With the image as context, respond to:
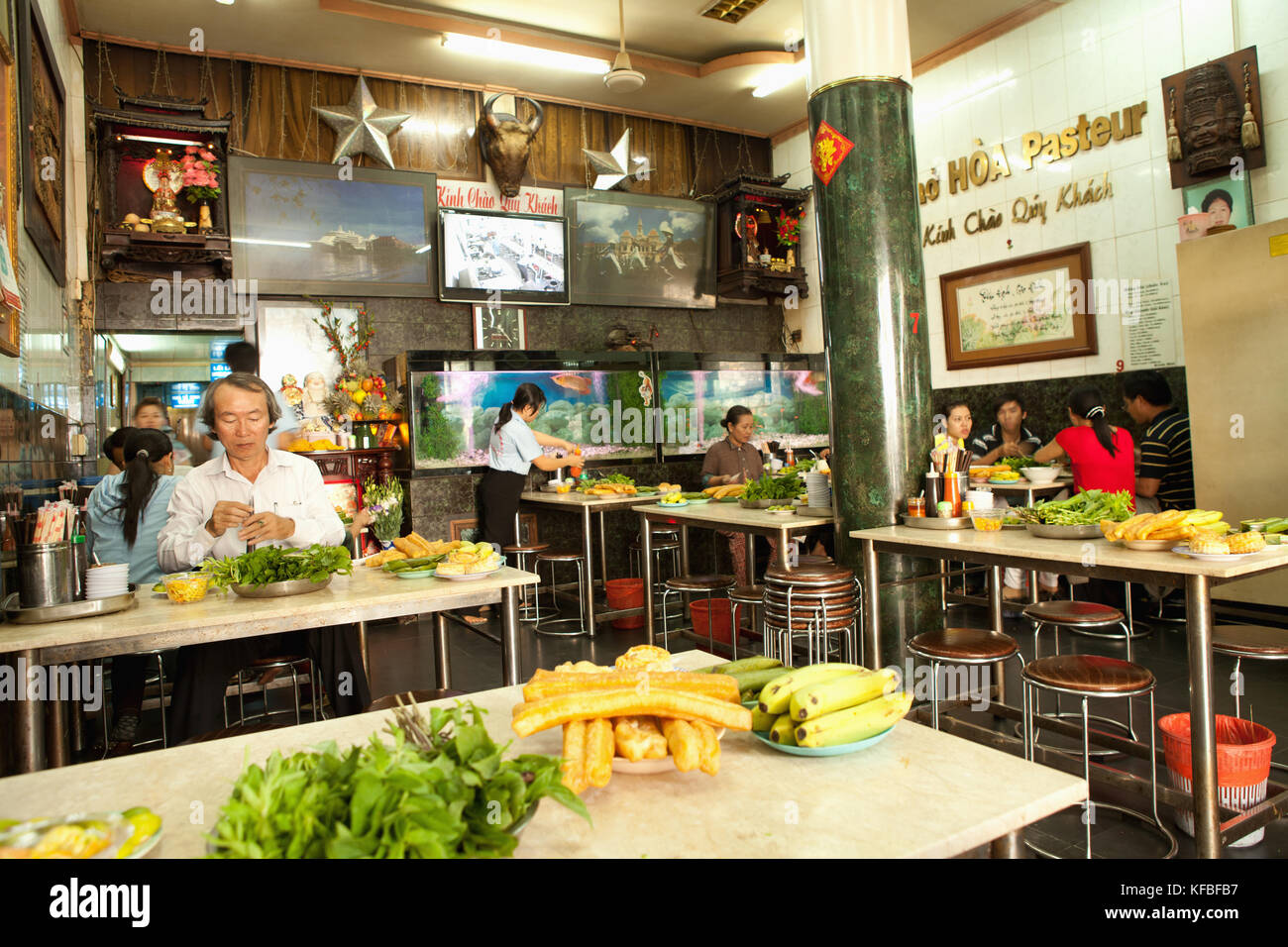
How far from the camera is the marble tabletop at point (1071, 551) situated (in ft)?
7.79

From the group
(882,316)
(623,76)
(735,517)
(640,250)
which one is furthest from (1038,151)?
(735,517)

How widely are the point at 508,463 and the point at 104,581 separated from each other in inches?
162

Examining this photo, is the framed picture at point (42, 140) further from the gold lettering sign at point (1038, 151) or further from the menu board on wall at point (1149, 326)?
the menu board on wall at point (1149, 326)

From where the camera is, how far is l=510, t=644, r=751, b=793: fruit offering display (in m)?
1.22

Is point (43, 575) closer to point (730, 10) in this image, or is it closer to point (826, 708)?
point (826, 708)

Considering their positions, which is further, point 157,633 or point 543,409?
point 543,409

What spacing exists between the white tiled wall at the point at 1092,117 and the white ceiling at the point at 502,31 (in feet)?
1.65

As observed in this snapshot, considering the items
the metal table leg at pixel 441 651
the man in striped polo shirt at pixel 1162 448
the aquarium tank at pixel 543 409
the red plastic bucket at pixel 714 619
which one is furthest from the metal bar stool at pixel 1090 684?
the aquarium tank at pixel 543 409

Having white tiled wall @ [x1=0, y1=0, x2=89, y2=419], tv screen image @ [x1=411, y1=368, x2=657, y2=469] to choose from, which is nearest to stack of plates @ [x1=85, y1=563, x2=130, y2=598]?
white tiled wall @ [x1=0, y1=0, x2=89, y2=419]

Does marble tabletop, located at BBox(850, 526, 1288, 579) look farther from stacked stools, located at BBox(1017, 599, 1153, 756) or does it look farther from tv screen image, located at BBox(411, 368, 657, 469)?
tv screen image, located at BBox(411, 368, 657, 469)

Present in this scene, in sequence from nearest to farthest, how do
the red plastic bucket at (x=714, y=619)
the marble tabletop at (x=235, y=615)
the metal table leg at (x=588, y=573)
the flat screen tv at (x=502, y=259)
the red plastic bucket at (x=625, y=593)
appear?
the marble tabletop at (x=235, y=615) < the red plastic bucket at (x=714, y=619) < the metal table leg at (x=588, y=573) < the red plastic bucket at (x=625, y=593) < the flat screen tv at (x=502, y=259)

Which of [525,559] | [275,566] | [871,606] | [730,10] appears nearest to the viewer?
[275,566]

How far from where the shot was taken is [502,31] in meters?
7.34

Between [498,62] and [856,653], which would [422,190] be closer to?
[498,62]
